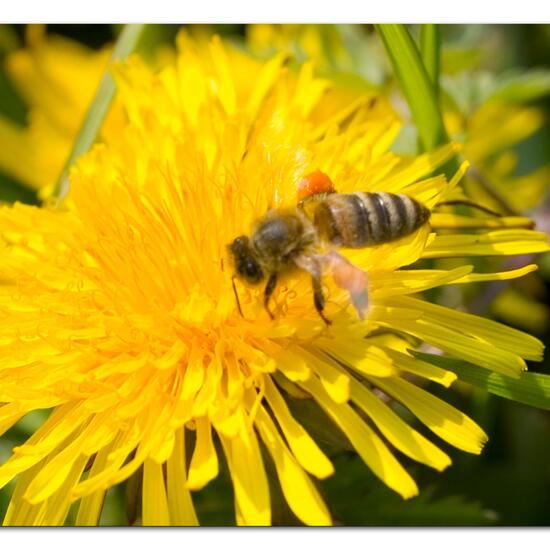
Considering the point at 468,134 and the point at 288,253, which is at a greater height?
the point at 288,253

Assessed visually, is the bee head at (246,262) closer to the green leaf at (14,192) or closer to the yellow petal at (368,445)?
the yellow petal at (368,445)

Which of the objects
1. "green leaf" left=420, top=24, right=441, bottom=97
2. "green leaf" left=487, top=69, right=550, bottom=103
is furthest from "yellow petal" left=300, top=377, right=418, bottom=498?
"green leaf" left=487, top=69, right=550, bottom=103

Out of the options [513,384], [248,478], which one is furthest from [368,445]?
[513,384]

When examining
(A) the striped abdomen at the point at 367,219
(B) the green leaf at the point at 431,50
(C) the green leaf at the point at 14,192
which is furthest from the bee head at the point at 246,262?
(C) the green leaf at the point at 14,192

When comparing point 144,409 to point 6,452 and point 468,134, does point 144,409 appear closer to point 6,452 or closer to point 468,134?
point 6,452

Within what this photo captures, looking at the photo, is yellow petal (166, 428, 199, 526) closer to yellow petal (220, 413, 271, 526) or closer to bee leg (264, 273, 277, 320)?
yellow petal (220, 413, 271, 526)

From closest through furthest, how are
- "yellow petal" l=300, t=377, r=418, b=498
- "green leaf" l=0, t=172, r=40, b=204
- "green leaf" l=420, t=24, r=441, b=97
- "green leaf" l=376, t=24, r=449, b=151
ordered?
1. "yellow petal" l=300, t=377, r=418, b=498
2. "green leaf" l=376, t=24, r=449, b=151
3. "green leaf" l=420, t=24, r=441, b=97
4. "green leaf" l=0, t=172, r=40, b=204
